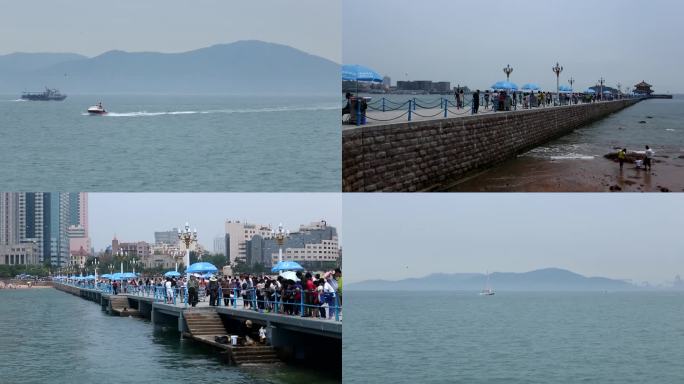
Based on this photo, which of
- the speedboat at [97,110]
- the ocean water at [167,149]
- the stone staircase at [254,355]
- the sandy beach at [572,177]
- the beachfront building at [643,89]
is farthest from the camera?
the beachfront building at [643,89]

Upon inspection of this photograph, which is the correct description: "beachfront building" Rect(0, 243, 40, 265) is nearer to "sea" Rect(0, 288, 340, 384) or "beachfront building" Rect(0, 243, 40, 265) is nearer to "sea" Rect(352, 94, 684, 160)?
"sea" Rect(0, 288, 340, 384)


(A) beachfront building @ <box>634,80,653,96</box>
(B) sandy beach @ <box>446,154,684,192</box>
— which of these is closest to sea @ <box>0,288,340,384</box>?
(B) sandy beach @ <box>446,154,684,192</box>

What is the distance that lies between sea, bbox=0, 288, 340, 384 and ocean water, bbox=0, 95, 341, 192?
17.3ft

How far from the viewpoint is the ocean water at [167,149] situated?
3338 centimetres

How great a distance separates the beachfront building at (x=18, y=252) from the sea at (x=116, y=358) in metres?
2.56

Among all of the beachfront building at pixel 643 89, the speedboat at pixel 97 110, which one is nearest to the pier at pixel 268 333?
the speedboat at pixel 97 110

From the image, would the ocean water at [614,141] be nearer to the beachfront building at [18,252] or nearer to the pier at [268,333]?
the pier at [268,333]

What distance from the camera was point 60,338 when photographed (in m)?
28.7

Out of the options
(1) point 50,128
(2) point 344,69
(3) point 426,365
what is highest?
(1) point 50,128

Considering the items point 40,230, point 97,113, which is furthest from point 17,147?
point 40,230

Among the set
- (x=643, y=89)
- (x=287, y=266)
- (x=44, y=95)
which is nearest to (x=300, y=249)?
(x=287, y=266)

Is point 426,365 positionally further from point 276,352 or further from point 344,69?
point 344,69

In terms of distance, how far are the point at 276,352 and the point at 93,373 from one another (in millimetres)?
4986

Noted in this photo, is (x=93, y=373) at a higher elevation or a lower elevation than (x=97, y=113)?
lower
